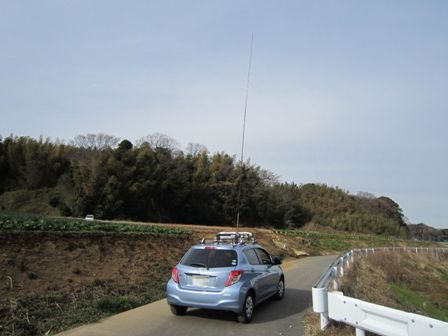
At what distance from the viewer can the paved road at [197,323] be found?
902 cm

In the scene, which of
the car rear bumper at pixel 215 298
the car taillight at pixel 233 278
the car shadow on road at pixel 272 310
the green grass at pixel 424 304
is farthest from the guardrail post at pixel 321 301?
the green grass at pixel 424 304

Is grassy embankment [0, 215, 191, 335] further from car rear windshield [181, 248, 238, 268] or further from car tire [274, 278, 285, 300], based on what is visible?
car tire [274, 278, 285, 300]

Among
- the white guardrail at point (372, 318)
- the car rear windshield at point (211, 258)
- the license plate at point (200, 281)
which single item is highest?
the car rear windshield at point (211, 258)

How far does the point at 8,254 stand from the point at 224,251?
6431mm

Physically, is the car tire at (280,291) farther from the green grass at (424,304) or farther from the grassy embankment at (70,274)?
the green grass at (424,304)

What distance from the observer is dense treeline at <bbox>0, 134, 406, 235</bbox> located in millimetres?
52000

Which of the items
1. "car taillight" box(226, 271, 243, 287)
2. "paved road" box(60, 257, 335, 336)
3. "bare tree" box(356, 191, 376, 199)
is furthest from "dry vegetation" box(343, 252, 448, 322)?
"bare tree" box(356, 191, 376, 199)

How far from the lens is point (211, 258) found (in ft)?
34.2

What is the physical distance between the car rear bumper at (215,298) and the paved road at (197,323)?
39cm

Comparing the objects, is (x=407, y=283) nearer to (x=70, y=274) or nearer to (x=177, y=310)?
(x=177, y=310)

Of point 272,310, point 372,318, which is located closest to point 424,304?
point 272,310

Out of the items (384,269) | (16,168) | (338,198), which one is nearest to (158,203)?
(16,168)

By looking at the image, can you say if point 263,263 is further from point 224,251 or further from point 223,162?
point 223,162

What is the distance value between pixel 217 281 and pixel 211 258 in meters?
0.64
